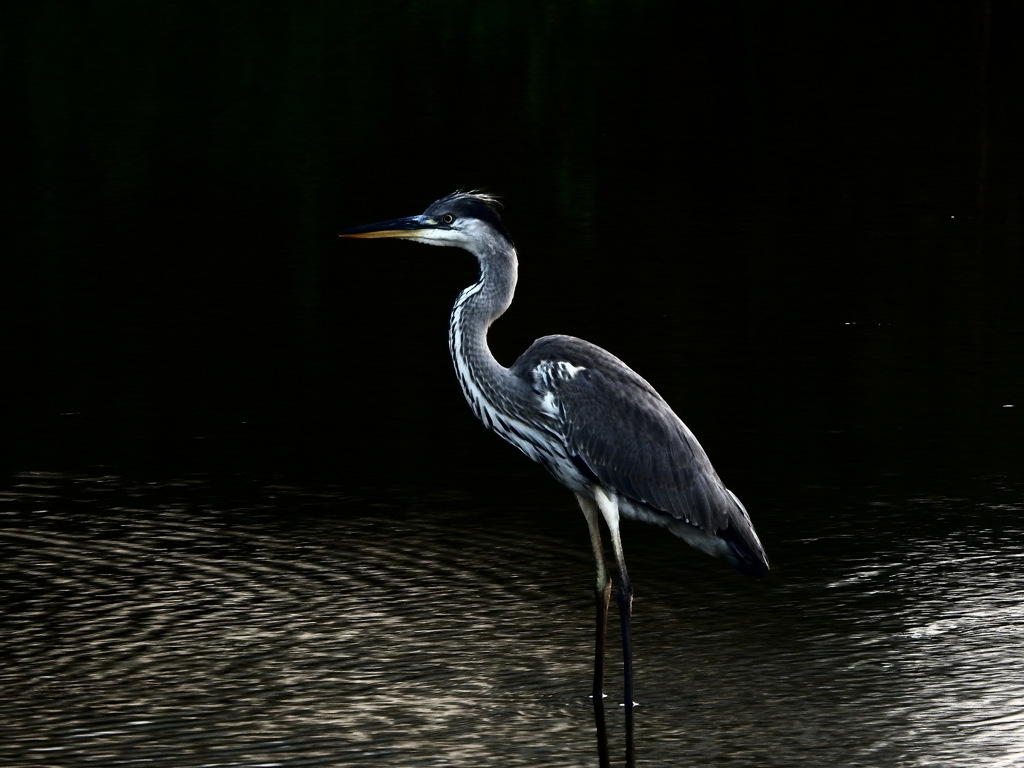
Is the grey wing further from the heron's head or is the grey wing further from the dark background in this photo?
the dark background

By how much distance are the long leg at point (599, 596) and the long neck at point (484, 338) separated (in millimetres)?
489

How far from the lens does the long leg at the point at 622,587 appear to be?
7.08 metres

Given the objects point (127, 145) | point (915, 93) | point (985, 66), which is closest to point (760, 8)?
point (985, 66)

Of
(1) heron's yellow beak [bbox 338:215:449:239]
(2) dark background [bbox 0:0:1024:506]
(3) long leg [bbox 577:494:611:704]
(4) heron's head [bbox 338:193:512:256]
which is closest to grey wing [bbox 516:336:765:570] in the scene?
(3) long leg [bbox 577:494:611:704]

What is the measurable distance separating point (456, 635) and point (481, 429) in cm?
329

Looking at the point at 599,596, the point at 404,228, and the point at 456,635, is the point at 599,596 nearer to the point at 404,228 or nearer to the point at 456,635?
the point at 456,635

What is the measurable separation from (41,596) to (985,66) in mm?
21384

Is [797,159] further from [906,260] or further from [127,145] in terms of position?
[127,145]

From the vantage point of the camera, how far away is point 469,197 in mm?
7832

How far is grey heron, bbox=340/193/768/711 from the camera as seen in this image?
7461mm

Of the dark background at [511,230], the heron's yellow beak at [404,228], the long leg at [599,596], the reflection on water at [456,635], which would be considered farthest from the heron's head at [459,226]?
the dark background at [511,230]

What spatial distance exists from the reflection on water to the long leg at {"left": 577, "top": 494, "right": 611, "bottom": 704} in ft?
0.34

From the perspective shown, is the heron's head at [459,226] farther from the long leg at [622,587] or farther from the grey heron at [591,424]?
the long leg at [622,587]

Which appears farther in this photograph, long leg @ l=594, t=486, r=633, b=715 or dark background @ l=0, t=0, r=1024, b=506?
dark background @ l=0, t=0, r=1024, b=506
